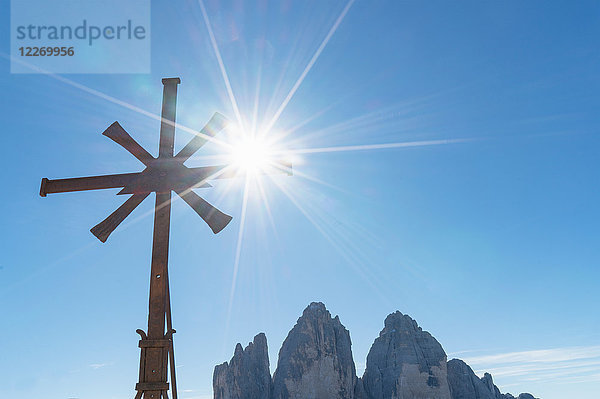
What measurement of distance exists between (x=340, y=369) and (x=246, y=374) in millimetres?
14597

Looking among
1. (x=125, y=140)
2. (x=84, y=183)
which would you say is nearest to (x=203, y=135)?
(x=125, y=140)

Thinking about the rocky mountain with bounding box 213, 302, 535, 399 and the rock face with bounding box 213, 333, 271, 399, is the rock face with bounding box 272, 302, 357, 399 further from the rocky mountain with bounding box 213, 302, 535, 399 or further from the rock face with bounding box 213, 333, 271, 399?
the rock face with bounding box 213, 333, 271, 399

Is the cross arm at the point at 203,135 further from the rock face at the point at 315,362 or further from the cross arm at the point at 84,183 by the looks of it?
the rock face at the point at 315,362

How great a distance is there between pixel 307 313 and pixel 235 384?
15448 millimetres

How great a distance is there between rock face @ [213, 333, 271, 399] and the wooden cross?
238 feet

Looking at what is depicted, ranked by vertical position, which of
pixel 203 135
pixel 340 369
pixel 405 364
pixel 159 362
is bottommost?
pixel 159 362

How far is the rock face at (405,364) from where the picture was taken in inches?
2918

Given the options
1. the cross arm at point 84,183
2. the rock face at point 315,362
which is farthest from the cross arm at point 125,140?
the rock face at point 315,362

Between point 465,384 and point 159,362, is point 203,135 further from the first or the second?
point 465,384

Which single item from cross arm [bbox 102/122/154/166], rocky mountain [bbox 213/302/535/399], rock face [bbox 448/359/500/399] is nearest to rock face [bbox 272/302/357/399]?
rocky mountain [bbox 213/302/535/399]

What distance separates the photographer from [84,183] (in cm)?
727

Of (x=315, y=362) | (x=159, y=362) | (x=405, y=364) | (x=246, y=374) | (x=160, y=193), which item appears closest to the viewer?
(x=159, y=362)

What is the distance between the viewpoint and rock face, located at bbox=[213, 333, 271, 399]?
2926 inches

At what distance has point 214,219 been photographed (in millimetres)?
6957
